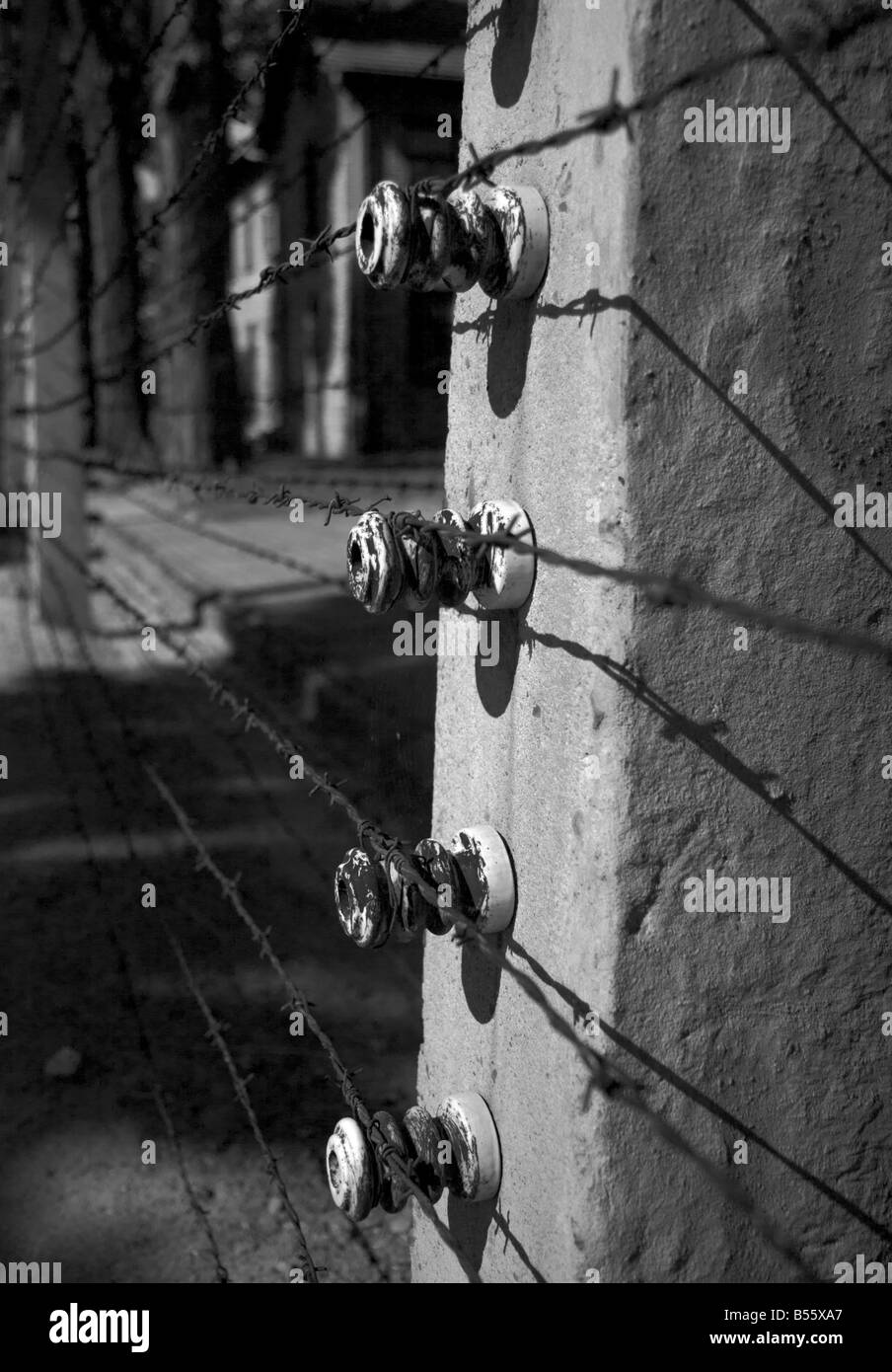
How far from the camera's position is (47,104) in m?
5.81

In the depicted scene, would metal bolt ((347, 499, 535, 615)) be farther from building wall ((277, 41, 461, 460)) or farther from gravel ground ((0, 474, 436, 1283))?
building wall ((277, 41, 461, 460))

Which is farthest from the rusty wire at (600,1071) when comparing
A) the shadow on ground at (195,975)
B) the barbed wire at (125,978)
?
the barbed wire at (125,978)

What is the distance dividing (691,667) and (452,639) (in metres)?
0.35

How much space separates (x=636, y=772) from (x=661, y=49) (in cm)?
56

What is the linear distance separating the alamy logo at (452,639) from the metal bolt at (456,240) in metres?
0.32

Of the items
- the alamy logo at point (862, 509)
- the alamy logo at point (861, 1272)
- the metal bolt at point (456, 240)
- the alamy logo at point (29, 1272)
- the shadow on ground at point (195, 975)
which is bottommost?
the alamy logo at point (29, 1272)

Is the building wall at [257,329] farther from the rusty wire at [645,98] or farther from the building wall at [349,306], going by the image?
the rusty wire at [645,98]

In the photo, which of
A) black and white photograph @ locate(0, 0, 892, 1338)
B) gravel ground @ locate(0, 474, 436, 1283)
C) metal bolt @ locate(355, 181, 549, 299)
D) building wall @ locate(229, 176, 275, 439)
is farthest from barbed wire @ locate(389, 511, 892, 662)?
building wall @ locate(229, 176, 275, 439)

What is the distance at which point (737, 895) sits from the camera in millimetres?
1087


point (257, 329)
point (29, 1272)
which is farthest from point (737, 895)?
point (257, 329)

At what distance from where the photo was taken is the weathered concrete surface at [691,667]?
0.99 metres

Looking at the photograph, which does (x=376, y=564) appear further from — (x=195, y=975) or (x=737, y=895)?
(x=195, y=975)

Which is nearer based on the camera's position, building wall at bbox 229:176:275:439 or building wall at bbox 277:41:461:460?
building wall at bbox 277:41:461:460
